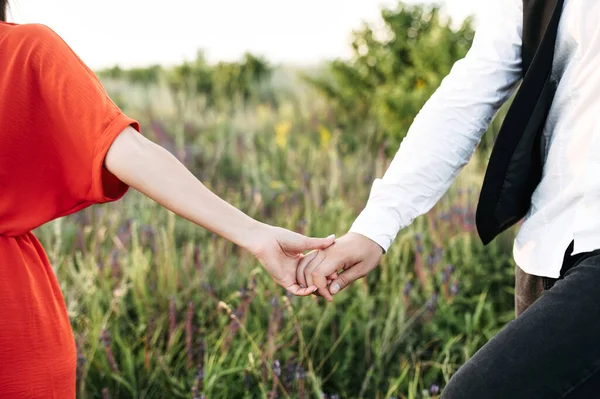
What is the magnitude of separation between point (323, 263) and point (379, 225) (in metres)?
0.21

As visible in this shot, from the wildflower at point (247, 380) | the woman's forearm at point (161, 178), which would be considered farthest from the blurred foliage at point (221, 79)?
the woman's forearm at point (161, 178)

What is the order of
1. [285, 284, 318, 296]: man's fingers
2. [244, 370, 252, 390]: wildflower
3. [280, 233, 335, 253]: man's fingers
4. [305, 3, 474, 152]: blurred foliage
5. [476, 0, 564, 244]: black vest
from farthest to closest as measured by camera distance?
[305, 3, 474, 152]: blurred foliage < [244, 370, 252, 390]: wildflower < [285, 284, 318, 296]: man's fingers < [280, 233, 335, 253]: man's fingers < [476, 0, 564, 244]: black vest

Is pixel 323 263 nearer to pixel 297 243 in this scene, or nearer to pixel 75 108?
pixel 297 243

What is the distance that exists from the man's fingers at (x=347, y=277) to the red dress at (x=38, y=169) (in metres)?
0.87

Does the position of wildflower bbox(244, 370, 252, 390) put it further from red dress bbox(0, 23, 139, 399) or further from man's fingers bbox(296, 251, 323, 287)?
red dress bbox(0, 23, 139, 399)

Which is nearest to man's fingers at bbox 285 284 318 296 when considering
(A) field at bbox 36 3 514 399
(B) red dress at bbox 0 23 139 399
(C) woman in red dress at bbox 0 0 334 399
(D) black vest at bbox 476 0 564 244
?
(A) field at bbox 36 3 514 399

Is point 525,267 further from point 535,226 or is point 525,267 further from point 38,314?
point 38,314

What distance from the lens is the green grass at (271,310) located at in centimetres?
262

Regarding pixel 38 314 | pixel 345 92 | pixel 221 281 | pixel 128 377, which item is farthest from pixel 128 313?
pixel 345 92

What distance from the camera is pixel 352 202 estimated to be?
477cm

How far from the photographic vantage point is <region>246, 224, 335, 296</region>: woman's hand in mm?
1802

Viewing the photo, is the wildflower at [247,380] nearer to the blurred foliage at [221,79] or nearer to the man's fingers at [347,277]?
the man's fingers at [347,277]

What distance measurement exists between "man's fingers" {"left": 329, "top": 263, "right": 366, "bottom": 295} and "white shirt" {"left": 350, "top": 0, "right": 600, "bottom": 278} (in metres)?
0.11

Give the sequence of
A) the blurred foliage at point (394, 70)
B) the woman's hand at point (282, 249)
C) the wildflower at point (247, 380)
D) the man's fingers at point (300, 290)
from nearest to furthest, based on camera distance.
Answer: the woman's hand at point (282, 249) → the man's fingers at point (300, 290) → the wildflower at point (247, 380) → the blurred foliage at point (394, 70)
